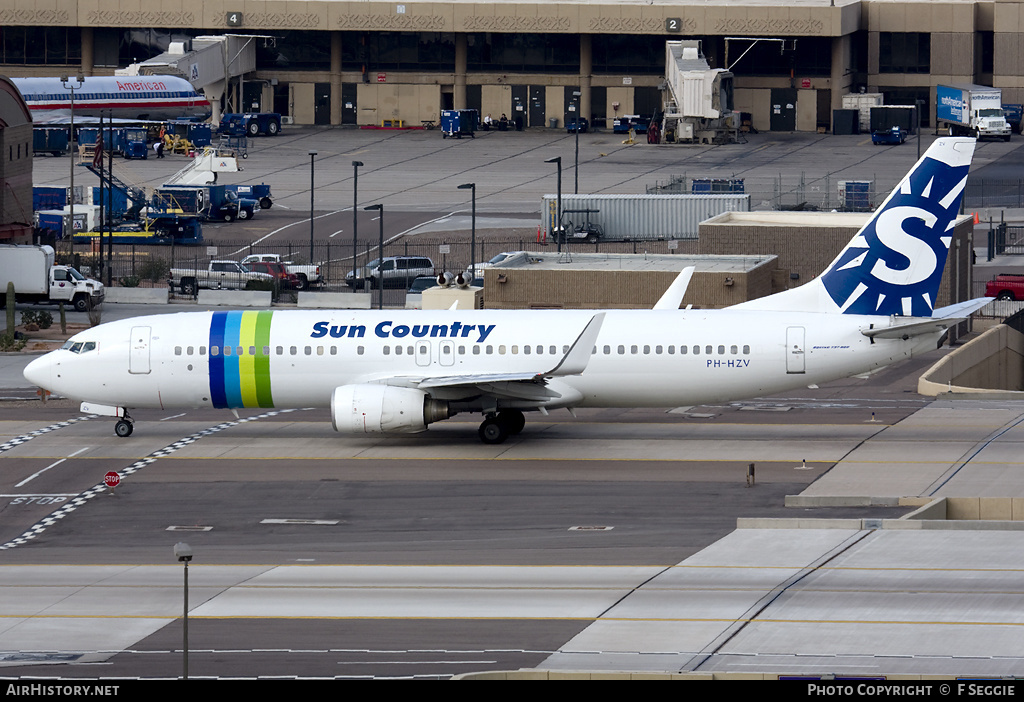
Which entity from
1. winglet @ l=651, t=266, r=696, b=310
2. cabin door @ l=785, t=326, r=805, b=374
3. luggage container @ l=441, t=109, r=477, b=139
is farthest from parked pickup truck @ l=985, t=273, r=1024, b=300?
luggage container @ l=441, t=109, r=477, b=139

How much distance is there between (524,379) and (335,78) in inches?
4311

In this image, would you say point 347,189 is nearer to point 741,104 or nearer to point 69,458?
point 741,104

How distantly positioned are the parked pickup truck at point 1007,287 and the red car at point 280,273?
3745cm

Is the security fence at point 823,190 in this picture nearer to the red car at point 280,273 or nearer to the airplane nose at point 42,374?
the red car at point 280,273

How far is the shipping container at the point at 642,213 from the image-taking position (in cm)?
10050

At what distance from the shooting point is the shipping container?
100 m

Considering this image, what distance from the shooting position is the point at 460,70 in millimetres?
151625

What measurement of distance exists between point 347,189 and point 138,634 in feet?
308

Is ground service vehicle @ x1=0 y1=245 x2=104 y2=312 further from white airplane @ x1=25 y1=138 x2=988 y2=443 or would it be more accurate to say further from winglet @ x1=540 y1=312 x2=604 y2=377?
winglet @ x1=540 y1=312 x2=604 y2=377

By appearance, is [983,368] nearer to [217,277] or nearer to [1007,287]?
[1007,287]

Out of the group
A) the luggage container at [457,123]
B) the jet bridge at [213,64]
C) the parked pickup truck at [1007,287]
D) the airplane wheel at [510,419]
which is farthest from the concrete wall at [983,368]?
the jet bridge at [213,64]

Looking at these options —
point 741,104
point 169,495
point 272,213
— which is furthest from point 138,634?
point 741,104

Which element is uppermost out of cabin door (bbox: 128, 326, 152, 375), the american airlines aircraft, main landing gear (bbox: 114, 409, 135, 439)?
the american airlines aircraft

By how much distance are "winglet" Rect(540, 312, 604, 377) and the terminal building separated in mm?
101617
